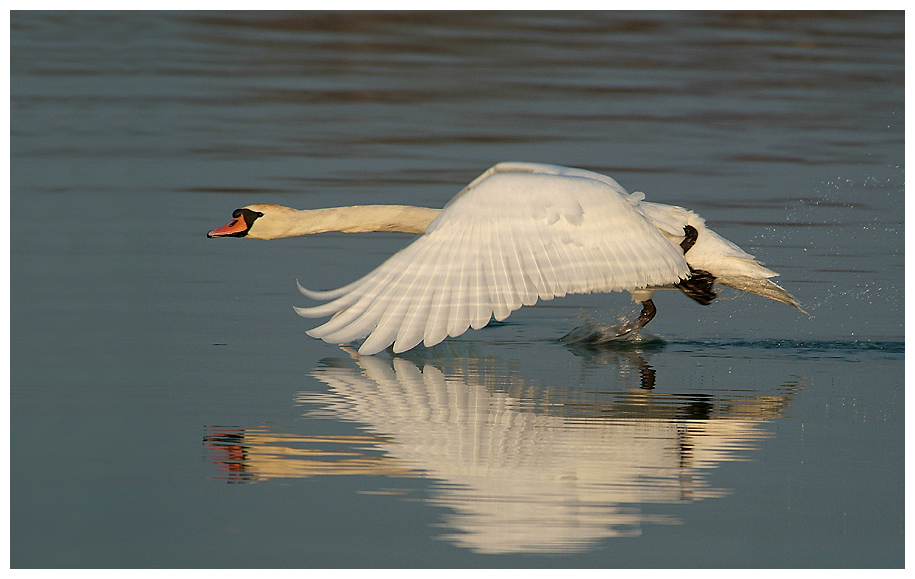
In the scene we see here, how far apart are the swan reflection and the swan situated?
41 cm

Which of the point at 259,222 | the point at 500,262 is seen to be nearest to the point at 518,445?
the point at 500,262

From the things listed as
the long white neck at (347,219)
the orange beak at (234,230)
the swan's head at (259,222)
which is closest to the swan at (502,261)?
the long white neck at (347,219)

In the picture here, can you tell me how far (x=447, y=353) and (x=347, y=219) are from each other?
51.4 inches

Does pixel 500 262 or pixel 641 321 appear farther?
pixel 641 321

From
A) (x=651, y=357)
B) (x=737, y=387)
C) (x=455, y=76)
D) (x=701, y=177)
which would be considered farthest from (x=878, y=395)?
(x=455, y=76)

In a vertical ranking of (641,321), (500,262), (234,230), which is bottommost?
(641,321)

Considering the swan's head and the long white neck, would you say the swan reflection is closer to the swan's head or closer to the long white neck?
the long white neck

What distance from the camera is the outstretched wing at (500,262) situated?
623 cm

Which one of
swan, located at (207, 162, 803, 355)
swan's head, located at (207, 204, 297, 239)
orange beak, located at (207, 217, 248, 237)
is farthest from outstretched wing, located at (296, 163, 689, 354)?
orange beak, located at (207, 217, 248, 237)

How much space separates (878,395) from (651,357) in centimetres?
140

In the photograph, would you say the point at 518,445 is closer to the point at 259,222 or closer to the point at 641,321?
the point at 641,321

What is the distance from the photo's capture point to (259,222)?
854cm

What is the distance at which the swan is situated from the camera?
6230mm

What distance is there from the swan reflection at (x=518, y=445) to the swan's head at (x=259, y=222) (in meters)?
1.68
